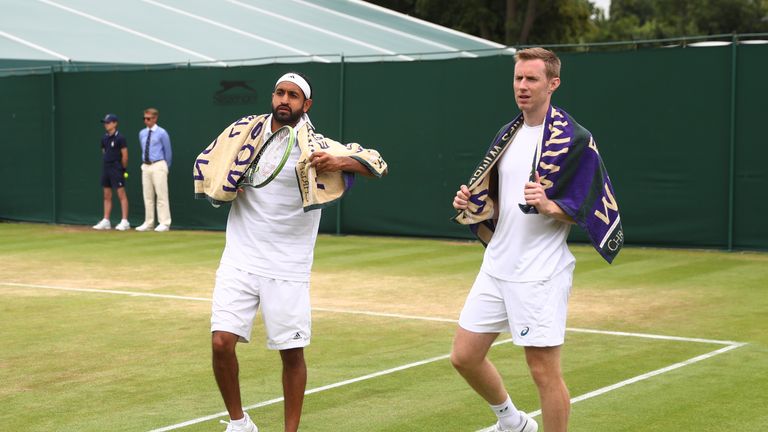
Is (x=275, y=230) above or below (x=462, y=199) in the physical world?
below

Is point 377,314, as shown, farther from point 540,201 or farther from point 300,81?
point 540,201

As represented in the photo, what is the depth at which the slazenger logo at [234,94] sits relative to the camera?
861 inches

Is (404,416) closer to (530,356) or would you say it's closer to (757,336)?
(530,356)

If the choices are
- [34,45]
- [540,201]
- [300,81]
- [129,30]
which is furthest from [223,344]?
[129,30]

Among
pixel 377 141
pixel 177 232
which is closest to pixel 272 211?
pixel 377 141

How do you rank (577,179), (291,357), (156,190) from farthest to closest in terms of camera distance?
1. (156,190)
2. (291,357)
3. (577,179)

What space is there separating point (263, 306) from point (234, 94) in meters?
15.8

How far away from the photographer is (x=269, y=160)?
6.59 m

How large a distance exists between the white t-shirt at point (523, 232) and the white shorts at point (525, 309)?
2.1 inches

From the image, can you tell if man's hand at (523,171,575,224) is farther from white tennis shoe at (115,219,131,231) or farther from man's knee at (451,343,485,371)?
white tennis shoe at (115,219,131,231)

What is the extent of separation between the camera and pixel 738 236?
57.3 feet

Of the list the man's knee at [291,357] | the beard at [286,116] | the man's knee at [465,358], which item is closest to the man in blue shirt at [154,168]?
the beard at [286,116]

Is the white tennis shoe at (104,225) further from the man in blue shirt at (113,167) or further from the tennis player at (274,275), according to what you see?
the tennis player at (274,275)

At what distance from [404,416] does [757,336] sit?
4.22 metres
